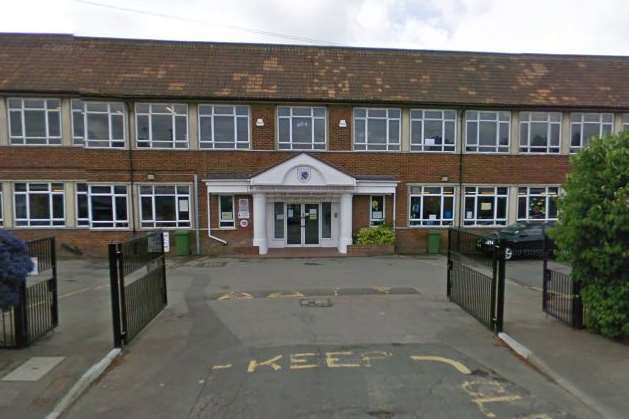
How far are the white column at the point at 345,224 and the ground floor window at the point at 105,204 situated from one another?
851 cm

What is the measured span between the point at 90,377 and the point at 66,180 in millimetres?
13234

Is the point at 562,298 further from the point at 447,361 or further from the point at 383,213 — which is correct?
the point at 383,213

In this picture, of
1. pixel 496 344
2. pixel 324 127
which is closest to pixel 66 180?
pixel 324 127

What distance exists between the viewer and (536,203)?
1677 cm

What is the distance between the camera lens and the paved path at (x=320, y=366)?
Answer: 4031 mm

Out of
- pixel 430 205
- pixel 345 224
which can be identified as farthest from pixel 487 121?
pixel 345 224

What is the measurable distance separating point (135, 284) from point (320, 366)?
3.35 metres

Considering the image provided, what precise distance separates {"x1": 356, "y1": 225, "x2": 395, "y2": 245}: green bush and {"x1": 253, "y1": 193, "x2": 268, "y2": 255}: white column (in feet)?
12.4

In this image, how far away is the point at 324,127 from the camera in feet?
52.3

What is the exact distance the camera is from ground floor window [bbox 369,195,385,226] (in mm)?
16188

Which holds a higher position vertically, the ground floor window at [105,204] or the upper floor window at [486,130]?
the upper floor window at [486,130]

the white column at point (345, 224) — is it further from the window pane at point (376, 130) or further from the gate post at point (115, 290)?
the gate post at point (115, 290)

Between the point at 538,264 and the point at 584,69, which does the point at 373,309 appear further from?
the point at 584,69

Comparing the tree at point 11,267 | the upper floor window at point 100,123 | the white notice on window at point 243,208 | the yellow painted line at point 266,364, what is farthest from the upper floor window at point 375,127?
the tree at point 11,267
